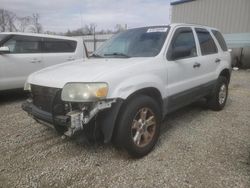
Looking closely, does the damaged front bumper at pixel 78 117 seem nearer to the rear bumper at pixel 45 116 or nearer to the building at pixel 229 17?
the rear bumper at pixel 45 116

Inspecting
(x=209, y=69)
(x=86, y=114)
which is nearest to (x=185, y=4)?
(x=209, y=69)

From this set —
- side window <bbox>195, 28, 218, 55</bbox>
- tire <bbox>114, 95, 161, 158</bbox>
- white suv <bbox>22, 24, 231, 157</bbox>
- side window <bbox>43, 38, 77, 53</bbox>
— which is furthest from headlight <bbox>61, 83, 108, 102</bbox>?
side window <bbox>43, 38, 77, 53</bbox>

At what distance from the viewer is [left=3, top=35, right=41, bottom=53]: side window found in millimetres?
→ 5844

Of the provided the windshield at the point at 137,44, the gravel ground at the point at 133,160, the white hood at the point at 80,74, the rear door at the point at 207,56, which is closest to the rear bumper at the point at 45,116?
the white hood at the point at 80,74

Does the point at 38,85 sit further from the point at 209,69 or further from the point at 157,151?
the point at 209,69

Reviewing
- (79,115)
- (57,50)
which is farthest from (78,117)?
(57,50)

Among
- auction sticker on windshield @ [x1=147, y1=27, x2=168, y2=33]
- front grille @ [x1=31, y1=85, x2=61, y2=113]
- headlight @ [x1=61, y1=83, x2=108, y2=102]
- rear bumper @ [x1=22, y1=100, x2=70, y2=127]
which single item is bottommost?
rear bumper @ [x1=22, y1=100, x2=70, y2=127]

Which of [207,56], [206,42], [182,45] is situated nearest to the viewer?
[182,45]

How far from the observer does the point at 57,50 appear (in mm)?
6723

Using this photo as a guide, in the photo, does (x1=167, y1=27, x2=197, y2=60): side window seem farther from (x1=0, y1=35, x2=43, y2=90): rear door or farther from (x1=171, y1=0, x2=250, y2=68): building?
(x1=171, y1=0, x2=250, y2=68): building

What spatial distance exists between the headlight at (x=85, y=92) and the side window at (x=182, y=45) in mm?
1336

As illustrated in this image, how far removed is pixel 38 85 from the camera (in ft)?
10.1

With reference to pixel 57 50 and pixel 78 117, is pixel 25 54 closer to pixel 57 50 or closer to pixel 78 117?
pixel 57 50

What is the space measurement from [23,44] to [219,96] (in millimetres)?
4890
